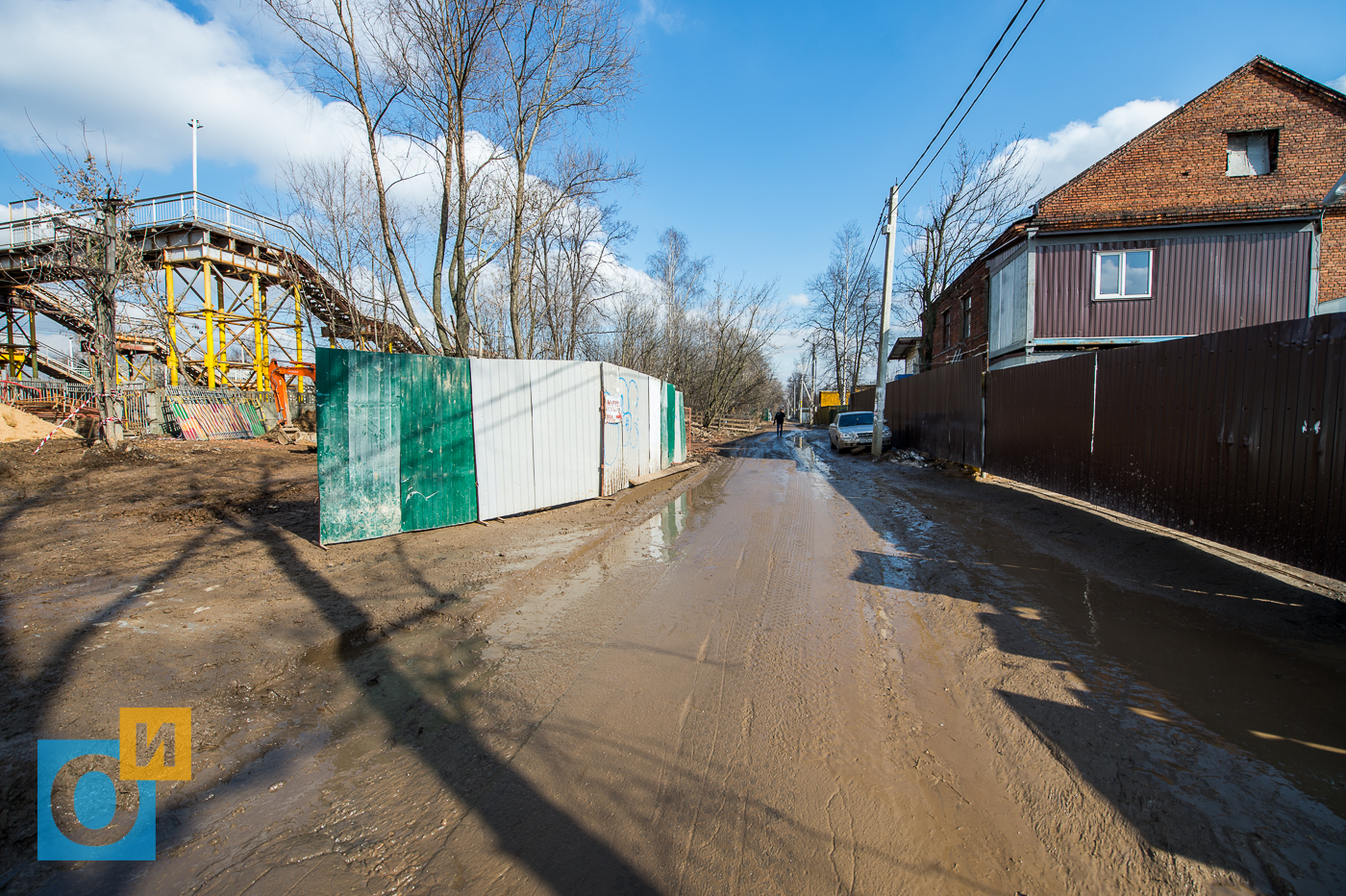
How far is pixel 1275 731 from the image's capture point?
2.89 meters

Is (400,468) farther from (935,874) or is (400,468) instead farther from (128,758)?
(935,874)

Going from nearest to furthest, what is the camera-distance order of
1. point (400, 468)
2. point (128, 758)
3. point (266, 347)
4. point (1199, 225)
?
point (128, 758)
point (400, 468)
point (1199, 225)
point (266, 347)

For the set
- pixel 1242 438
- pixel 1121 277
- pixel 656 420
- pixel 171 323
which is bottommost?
pixel 1242 438

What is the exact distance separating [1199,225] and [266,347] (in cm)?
3345

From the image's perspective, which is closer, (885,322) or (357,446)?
(357,446)

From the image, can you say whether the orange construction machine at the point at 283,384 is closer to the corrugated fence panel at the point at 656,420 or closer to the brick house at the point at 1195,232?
the corrugated fence panel at the point at 656,420

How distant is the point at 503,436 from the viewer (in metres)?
7.87

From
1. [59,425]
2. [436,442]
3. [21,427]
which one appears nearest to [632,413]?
[436,442]

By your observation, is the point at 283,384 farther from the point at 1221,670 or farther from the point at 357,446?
the point at 1221,670

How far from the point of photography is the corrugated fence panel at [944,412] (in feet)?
44.9

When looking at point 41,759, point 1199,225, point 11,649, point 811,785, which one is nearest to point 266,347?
point 11,649

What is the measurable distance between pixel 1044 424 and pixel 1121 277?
9.73 metres

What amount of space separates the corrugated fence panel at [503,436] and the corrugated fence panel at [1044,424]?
829cm

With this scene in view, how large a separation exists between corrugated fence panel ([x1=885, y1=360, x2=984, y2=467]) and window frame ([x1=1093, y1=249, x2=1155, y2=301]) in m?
4.08
